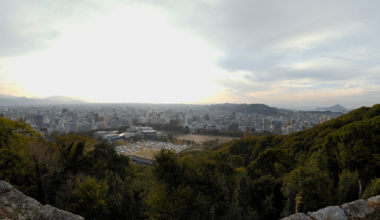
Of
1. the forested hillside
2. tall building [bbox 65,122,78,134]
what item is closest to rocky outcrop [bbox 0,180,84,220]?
the forested hillside

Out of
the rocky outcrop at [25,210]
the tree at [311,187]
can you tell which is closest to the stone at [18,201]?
the rocky outcrop at [25,210]

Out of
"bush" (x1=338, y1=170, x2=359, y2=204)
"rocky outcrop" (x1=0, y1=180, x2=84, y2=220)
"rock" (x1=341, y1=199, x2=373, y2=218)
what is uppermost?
"rock" (x1=341, y1=199, x2=373, y2=218)

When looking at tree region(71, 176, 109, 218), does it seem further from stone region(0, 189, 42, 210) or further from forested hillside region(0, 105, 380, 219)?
stone region(0, 189, 42, 210)

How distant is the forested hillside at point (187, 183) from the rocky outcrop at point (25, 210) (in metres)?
2.65

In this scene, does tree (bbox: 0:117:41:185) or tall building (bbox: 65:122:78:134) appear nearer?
tree (bbox: 0:117:41:185)

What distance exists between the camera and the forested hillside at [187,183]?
5.46 m

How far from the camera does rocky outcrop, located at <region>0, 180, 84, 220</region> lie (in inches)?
123

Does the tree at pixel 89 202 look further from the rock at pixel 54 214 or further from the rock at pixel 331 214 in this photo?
the rock at pixel 331 214

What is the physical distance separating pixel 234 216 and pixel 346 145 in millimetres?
7676

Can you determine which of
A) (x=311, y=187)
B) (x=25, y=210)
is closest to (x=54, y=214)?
(x=25, y=210)

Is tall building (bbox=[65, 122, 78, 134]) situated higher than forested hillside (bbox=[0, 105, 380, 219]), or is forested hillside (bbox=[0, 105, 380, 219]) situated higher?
forested hillside (bbox=[0, 105, 380, 219])

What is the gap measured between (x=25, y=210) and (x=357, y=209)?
251 inches

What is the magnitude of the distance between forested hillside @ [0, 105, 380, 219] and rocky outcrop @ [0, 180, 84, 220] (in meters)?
2.65

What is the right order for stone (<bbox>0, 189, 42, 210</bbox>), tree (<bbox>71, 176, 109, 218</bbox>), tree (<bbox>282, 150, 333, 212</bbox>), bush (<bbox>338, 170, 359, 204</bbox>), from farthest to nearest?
tree (<bbox>71, 176, 109, 218</bbox>), bush (<bbox>338, 170, 359, 204</bbox>), tree (<bbox>282, 150, 333, 212</bbox>), stone (<bbox>0, 189, 42, 210</bbox>)
